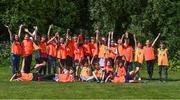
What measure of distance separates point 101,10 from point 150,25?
373 centimetres

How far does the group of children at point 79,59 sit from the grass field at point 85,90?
1472 mm

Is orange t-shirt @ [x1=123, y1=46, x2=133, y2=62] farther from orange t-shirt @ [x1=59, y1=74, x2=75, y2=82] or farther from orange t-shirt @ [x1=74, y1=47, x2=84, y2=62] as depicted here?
orange t-shirt @ [x1=59, y1=74, x2=75, y2=82]

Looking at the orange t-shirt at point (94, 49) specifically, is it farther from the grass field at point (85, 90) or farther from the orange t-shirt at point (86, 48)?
the grass field at point (85, 90)

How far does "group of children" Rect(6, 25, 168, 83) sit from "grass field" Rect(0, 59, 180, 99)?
1.47 m

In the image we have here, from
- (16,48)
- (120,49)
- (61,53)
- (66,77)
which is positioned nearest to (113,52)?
(120,49)

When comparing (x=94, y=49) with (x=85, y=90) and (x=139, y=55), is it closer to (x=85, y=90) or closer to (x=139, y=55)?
(x=139, y=55)

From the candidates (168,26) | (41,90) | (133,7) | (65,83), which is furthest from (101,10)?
(41,90)

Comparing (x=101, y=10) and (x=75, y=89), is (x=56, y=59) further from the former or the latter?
(x=101, y=10)

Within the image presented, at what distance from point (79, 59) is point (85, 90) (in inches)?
238

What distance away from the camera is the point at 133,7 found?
43531 millimetres

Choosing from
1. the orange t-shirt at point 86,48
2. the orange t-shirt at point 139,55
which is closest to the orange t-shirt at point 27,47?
the orange t-shirt at point 86,48

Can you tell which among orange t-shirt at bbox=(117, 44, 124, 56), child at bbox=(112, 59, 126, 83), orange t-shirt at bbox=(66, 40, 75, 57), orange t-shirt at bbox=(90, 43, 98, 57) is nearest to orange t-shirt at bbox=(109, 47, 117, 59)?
orange t-shirt at bbox=(117, 44, 124, 56)

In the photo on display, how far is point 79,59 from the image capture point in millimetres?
28219

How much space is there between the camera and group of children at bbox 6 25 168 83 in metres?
26.5
